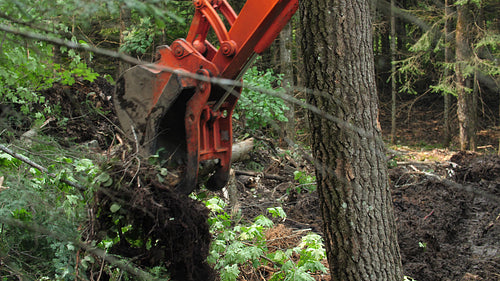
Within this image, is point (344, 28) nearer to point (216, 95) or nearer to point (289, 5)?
point (289, 5)

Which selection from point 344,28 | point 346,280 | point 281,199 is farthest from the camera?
point 281,199

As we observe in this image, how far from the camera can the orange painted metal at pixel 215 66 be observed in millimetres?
3344

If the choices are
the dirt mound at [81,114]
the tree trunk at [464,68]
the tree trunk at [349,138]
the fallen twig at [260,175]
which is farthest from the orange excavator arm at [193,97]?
the tree trunk at [464,68]

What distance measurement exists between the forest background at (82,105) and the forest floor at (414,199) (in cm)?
17

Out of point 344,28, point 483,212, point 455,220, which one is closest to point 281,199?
point 455,220

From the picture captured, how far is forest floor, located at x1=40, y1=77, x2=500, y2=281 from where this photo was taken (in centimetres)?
449

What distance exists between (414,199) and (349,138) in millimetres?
4131

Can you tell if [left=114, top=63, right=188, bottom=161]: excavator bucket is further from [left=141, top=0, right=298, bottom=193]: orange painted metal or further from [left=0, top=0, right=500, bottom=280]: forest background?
[left=0, top=0, right=500, bottom=280]: forest background

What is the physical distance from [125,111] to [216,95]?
0.76 metres

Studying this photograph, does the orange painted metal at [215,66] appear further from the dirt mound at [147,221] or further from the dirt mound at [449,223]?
the dirt mound at [449,223]

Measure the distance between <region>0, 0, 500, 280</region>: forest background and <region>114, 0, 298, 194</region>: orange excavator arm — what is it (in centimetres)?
37

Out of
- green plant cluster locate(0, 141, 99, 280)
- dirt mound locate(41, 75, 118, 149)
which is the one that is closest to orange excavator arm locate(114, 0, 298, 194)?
green plant cluster locate(0, 141, 99, 280)

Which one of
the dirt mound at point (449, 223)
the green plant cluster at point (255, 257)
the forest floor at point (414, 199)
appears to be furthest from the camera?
the forest floor at point (414, 199)

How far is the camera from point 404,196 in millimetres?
6484
